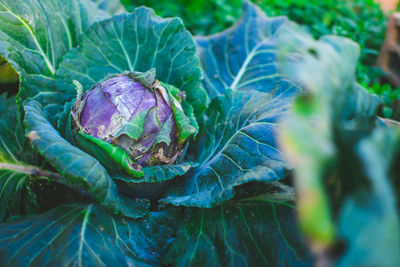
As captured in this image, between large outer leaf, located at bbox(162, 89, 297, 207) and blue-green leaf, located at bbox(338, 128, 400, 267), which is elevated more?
blue-green leaf, located at bbox(338, 128, 400, 267)

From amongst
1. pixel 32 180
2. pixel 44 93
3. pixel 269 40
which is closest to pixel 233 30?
pixel 269 40

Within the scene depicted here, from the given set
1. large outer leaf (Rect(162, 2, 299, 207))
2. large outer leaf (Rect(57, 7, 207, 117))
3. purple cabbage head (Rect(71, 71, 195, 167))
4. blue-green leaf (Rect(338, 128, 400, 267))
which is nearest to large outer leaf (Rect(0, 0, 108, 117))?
large outer leaf (Rect(57, 7, 207, 117))

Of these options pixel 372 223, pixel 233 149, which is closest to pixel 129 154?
pixel 233 149

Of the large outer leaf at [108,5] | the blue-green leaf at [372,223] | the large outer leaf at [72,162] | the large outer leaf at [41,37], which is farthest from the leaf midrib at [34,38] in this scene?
the blue-green leaf at [372,223]

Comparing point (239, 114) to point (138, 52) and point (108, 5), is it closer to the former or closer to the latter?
point (138, 52)

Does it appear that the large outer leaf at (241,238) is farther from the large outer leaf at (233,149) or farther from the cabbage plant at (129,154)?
the large outer leaf at (233,149)

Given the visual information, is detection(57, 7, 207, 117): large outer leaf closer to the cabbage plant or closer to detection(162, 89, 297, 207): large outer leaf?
the cabbage plant

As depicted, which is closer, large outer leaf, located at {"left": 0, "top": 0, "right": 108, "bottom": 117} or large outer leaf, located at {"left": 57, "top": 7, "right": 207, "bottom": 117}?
large outer leaf, located at {"left": 0, "top": 0, "right": 108, "bottom": 117}

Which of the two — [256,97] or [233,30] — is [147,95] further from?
[233,30]
